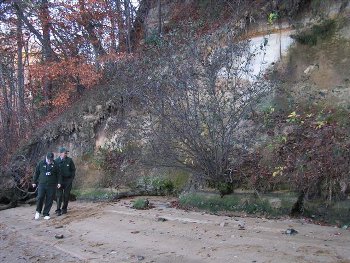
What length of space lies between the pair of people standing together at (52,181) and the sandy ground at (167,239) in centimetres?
Answer: 65

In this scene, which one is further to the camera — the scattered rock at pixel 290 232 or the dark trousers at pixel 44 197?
the dark trousers at pixel 44 197

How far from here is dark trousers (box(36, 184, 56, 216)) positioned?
38.7 ft

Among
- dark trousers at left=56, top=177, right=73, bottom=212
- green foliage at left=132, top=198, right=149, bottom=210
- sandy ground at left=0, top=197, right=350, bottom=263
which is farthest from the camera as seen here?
dark trousers at left=56, top=177, right=73, bottom=212

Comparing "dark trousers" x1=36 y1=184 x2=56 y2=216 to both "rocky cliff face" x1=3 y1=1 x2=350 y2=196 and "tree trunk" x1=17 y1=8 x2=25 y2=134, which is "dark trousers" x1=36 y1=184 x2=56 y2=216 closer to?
"rocky cliff face" x1=3 y1=1 x2=350 y2=196

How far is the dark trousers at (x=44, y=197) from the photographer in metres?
11.8

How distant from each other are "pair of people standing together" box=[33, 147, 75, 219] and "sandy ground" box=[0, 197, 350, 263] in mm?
649

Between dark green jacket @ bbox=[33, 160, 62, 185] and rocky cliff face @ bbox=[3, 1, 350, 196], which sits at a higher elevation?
rocky cliff face @ bbox=[3, 1, 350, 196]

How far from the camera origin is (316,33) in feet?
43.5

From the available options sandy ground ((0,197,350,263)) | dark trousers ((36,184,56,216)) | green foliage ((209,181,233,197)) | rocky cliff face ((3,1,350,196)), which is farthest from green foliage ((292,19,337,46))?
dark trousers ((36,184,56,216))

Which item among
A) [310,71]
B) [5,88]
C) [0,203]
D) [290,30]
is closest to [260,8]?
[290,30]

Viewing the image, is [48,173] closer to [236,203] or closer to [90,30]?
[236,203]

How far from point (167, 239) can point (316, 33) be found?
27.1 feet

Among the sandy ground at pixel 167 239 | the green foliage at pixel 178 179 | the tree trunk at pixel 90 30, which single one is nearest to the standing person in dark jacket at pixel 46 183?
the sandy ground at pixel 167 239

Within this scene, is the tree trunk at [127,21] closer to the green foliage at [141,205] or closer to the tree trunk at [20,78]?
the tree trunk at [20,78]
